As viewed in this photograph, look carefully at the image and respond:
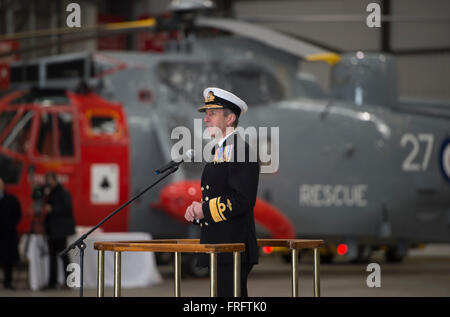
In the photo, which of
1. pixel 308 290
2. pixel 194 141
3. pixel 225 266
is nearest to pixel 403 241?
pixel 308 290

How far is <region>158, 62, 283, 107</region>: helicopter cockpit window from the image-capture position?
12992 millimetres

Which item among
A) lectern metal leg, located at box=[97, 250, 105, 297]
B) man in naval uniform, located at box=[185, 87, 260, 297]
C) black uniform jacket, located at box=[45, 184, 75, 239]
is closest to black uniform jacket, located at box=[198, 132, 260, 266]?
man in naval uniform, located at box=[185, 87, 260, 297]

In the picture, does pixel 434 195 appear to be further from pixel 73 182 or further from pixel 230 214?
pixel 230 214

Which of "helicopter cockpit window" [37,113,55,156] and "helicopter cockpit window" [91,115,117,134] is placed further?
"helicopter cockpit window" [91,115,117,134]

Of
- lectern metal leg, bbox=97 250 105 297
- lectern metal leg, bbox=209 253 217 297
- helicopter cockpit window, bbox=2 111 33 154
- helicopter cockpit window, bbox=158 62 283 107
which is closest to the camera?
lectern metal leg, bbox=209 253 217 297

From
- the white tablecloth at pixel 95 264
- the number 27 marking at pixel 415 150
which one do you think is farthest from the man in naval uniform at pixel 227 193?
the number 27 marking at pixel 415 150

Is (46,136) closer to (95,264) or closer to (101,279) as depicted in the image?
(95,264)

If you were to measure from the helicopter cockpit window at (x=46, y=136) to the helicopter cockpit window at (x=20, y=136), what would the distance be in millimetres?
163

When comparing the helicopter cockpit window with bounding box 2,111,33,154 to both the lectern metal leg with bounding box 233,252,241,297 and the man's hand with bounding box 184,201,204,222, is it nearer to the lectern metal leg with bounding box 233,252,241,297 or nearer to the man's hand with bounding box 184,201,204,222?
the man's hand with bounding box 184,201,204,222

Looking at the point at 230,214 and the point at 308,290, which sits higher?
the point at 230,214

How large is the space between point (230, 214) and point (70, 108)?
317 inches

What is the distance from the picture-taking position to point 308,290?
11727mm

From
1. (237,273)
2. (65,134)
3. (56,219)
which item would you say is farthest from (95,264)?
(237,273)

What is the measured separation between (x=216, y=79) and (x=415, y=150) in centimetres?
305
